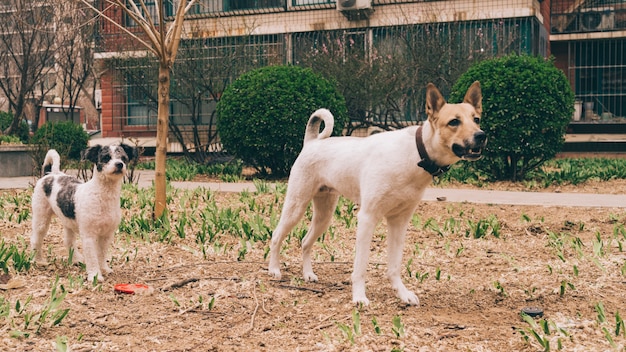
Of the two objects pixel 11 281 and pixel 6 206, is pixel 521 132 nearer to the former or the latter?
pixel 6 206

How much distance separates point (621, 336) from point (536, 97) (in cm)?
745

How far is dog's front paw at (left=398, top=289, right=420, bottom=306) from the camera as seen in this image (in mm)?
4531

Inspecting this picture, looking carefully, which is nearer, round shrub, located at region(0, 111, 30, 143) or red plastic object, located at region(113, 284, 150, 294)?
red plastic object, located at region(113, 284, 150, 294)

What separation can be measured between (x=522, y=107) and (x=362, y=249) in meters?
7.13

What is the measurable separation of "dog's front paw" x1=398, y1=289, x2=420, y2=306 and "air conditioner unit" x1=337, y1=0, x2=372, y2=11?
1541cm

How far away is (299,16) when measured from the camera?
67.4 feet

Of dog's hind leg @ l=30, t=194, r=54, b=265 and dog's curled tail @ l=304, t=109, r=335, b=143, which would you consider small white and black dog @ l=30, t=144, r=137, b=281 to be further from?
dog's curled tail @ l=304, t=109, r=335, b=143

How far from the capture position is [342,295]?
477 centimetres

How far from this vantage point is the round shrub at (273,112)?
1174 centimetres

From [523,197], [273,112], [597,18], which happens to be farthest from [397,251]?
[597,18]

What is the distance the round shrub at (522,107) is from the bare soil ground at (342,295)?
3602mm

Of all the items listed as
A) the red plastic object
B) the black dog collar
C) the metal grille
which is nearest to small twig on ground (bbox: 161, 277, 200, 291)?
the red plastic object

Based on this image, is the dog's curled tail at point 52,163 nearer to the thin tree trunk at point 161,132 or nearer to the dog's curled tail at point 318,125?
the thin tree trunk at point 161,132

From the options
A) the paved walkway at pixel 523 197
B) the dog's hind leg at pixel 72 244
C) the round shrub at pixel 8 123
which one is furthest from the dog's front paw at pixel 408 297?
the round shrub at pixel 8 123
